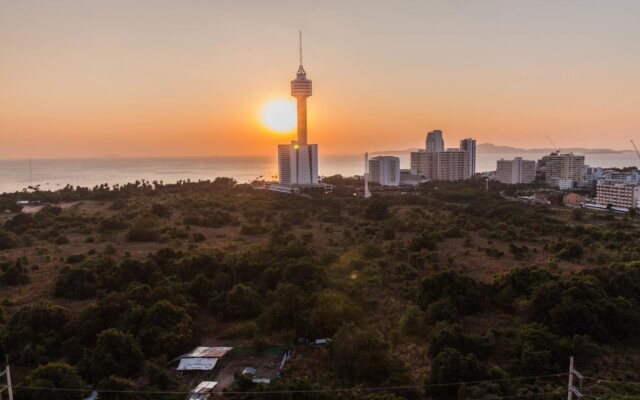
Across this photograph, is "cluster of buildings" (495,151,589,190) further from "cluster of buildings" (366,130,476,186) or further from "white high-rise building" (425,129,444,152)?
"white high-rise building" (425,129,444,152)

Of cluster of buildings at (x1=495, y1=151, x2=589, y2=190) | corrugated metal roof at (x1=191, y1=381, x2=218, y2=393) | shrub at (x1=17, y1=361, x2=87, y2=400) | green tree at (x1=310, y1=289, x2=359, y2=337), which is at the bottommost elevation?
corrugated metal roof at (x1=191, y1=381, x2=218, y2=393)

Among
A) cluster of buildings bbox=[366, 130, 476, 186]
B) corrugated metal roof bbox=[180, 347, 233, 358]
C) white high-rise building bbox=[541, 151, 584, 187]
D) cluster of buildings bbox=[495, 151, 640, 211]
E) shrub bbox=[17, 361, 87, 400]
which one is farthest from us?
cluster of buildings bbox=[366, 130, 476, 186]

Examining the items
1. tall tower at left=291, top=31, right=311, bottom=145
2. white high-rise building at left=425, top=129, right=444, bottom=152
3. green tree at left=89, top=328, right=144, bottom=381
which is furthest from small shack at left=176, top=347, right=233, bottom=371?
white high-rise building at left=425, top=129, right=444, bottom=152

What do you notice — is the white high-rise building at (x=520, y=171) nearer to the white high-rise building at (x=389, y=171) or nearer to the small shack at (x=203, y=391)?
the white high-rise building at (x=389, y=171)

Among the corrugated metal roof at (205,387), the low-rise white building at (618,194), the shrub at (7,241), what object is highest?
the low-rise white building at (618,194)

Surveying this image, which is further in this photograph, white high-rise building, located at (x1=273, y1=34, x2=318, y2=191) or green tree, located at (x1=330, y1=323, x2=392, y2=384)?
white high-rise building, located at (x1=273, y1=34, x2=318, y2=191)

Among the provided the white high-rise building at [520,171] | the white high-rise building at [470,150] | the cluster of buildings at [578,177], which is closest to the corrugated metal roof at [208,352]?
the cluster of buildings at [578,177]

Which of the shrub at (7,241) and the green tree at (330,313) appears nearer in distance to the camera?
the green tree at (330,313)

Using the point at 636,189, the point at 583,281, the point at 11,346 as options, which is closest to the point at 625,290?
the point at 583,281
